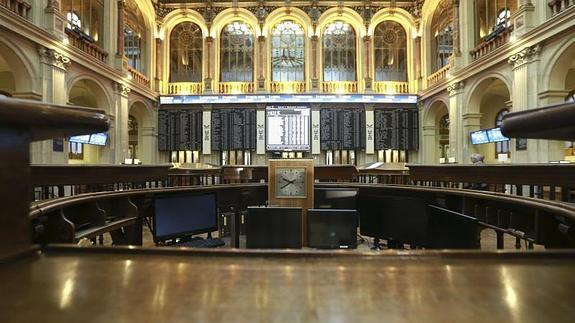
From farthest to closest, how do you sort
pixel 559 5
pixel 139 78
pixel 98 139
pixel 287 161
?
pixel 139 78 < pixel 98 139 < pixel 559 5 < pixel 287 161

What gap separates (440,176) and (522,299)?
4.66 metres

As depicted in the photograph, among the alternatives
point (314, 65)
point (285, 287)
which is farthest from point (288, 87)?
point (285, 287)

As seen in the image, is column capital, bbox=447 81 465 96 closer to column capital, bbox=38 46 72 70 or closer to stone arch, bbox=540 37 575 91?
stone arch, bbox=540 37 575 91

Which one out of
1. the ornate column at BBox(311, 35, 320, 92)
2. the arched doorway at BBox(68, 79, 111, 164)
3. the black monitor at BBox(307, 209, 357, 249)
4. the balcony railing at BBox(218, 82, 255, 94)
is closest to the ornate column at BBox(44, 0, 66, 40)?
the arched doorway at BBox(68, 79, 111, 164)

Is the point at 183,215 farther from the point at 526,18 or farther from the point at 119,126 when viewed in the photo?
the point at 119,126

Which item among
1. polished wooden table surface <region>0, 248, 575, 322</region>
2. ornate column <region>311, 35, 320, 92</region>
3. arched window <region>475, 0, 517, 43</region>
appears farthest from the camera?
ornate column <region>311, 35, 320, 92</region>

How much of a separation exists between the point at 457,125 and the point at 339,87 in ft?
18.0

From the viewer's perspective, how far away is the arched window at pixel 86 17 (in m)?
11.3

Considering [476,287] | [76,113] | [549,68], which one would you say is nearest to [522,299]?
[476,287]

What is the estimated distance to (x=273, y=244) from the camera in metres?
3.85

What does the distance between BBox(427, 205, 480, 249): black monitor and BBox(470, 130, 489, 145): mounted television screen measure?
1025cm

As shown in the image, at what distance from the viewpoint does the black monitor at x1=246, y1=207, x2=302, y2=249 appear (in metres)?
3.91

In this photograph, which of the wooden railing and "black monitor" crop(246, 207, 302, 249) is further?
the wooden railing

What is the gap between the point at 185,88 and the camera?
54.2ft
